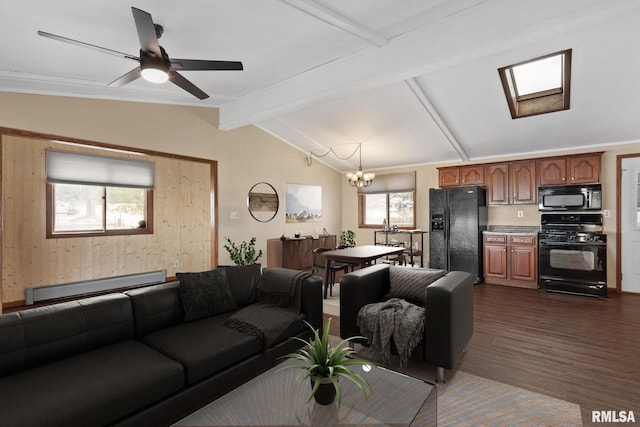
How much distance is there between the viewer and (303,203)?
23.9 ft

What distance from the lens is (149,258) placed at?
4.88 m

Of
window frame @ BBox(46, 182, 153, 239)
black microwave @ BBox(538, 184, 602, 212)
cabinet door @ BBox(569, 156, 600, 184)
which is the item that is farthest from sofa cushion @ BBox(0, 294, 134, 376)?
cabinet door @ BBox(569, 156, 600, 184)

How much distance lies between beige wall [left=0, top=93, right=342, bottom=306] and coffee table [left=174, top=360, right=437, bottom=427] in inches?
161

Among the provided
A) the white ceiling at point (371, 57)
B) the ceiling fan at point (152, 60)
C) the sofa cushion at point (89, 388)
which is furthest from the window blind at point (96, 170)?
the sofa cushion at point (89, 388)

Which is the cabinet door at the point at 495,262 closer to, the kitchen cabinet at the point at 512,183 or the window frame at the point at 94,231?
the kitchen cabinet at the point at 512,183

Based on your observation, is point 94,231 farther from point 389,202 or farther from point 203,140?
point 389,202

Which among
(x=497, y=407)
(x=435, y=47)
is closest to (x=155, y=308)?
(x=497, y=407)

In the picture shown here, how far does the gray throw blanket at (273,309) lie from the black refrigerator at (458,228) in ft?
13.5

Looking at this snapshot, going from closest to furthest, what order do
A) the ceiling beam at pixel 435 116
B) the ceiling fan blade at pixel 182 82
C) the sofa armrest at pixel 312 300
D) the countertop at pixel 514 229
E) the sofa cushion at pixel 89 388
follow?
the sofa cushion at pixel 89 388 → the ceiling fan blade at pixel 182 82 → the sofa armrest at pixel 312 300 → the ceiling beam at pixel 435 116 → the countertop at pixel 514 229

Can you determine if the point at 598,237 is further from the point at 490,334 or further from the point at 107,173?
the point at 107,173

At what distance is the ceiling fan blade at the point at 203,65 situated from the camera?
2598 mm

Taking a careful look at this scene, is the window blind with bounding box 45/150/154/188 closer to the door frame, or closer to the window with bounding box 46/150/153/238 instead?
the window with bounding box 46/150/153/238

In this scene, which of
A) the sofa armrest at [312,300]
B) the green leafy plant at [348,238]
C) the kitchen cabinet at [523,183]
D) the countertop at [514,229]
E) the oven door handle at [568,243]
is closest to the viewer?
the sofa armrest at [312,300]

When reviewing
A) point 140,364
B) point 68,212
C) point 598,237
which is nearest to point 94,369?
point 140,364
